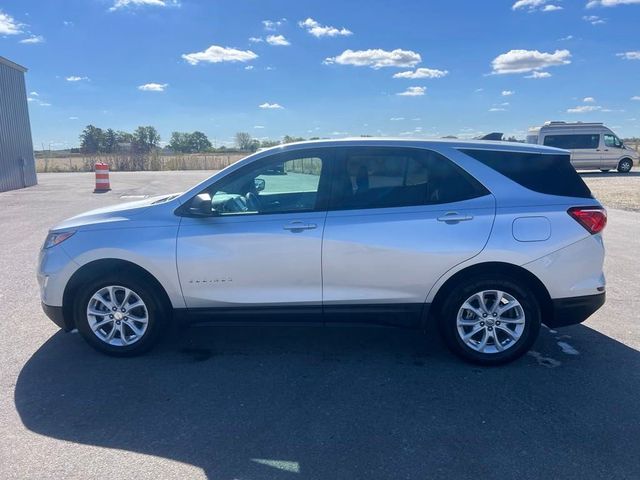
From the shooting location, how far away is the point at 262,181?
177 inches

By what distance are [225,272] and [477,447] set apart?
2252 mm

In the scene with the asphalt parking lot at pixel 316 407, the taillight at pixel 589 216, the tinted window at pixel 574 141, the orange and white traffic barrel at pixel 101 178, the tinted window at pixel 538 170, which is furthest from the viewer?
the tinted window at pixel 574 141

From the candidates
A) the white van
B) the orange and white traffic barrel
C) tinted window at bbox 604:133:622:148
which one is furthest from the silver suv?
tinted window at bbox 604:133:622:148

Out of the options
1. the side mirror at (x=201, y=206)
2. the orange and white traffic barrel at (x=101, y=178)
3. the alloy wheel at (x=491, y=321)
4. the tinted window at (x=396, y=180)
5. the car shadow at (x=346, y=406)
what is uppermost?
the tinted window at (x=396, y=180)

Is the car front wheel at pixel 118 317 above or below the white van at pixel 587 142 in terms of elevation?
below

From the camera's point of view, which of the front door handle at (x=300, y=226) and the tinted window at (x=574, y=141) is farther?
the tinted window at (x=574, y=141)

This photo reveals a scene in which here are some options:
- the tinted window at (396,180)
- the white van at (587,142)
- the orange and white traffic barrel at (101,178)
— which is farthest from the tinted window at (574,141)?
the tinted window at (396,180)

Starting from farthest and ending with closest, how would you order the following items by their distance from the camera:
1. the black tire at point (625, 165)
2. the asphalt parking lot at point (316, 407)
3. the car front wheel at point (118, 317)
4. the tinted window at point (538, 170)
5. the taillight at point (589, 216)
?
the black tire at point (625, 165) < the car front wheel at point (118, 317) < the tinted window at point (538, 170) < the taillight at point (589, 216) < the asphalt parking lot at point (316, 407)

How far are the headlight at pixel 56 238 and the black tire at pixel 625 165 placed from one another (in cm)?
2874

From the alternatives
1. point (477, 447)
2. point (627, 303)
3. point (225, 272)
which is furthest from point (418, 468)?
point (627, 303)

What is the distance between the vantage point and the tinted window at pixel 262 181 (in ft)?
13.8

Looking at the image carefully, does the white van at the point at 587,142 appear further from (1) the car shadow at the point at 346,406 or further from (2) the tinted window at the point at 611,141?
(1) the car shadow at the point at 346,406

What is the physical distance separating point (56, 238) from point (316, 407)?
2628 millimetres

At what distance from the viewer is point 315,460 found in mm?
2939
